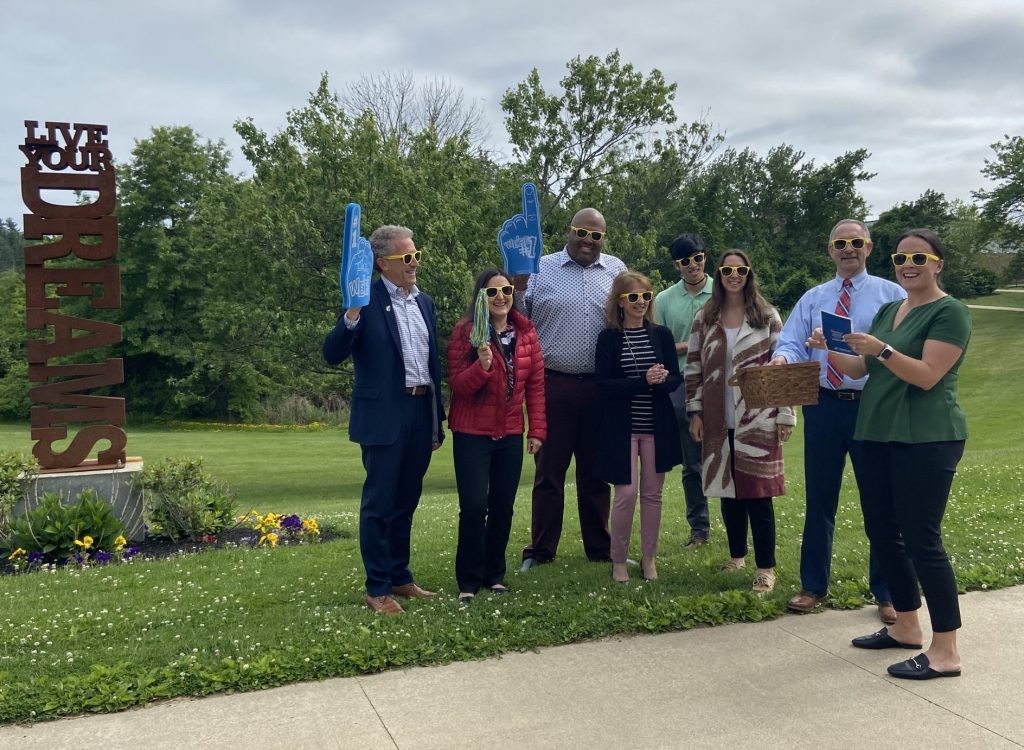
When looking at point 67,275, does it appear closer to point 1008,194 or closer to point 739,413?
point 739,413

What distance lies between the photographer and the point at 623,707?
362 cm

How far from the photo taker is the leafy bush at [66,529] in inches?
274

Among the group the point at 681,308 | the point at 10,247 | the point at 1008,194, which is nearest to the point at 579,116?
the point at 681,308

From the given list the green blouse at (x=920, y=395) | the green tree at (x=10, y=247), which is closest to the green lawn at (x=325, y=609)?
the green blouse at (x=920, y=395)

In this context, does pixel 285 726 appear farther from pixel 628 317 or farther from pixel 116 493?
pixel 116 493

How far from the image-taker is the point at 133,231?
129 ft

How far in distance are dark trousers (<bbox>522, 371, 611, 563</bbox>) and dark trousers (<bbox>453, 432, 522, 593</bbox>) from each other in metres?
0.76

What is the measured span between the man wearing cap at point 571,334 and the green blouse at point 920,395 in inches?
85.7

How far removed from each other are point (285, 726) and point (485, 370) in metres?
2.30

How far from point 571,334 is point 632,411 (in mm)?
804

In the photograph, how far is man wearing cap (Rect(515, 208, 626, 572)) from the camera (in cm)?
590

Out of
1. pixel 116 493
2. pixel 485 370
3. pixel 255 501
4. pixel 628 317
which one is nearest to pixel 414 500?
pixel 485 370

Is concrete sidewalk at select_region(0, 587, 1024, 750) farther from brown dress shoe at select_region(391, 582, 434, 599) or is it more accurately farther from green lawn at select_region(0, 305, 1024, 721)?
brown dress shoe at select_region(391, 582, 434, 599)

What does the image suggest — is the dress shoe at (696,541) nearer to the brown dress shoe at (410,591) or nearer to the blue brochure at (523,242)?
the brown dress shoe at (410,591)
